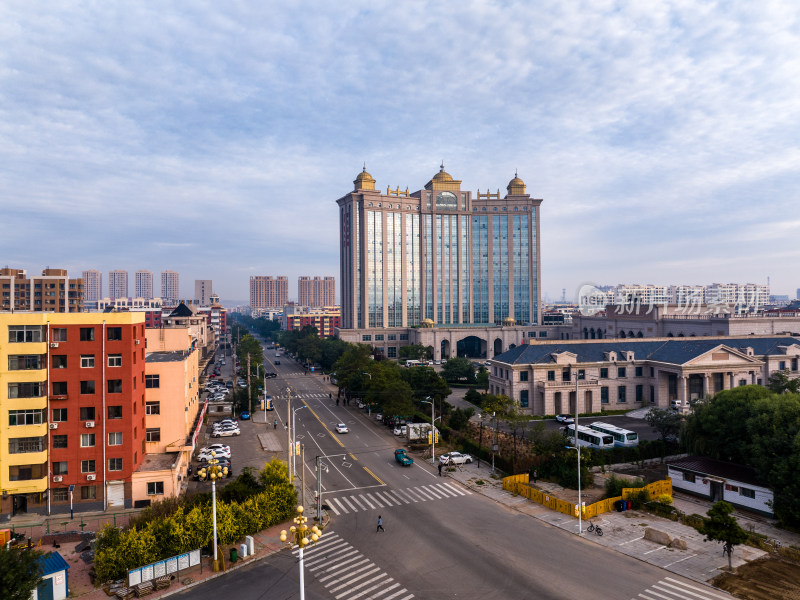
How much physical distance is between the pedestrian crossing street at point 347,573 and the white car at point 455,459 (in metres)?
20.8

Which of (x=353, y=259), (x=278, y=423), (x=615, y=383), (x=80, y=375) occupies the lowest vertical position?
(x=278, y=423)

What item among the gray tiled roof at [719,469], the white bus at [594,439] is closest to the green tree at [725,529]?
the gray tiled roof at [719,469]

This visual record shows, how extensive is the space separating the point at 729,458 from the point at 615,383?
113 ft

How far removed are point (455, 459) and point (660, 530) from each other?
22.6m

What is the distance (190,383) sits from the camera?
60344 mm

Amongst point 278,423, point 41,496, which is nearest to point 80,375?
point 41,496

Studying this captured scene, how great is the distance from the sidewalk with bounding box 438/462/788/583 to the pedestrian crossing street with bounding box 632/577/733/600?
1.13 m

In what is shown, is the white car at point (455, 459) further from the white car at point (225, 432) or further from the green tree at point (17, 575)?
the green tree at point (17, 575)

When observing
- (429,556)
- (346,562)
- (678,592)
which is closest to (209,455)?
(346,562)

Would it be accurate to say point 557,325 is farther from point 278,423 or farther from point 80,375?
point 80,375

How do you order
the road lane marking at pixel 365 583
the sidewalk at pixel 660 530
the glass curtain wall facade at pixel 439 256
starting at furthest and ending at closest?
the glass curtain wall facade at pixel 439 256 < the sidewalk at pixel 660 530 < the road lane marking at pixel 365 583

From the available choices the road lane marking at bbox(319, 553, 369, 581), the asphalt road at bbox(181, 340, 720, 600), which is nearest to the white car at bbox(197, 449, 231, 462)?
the asphalt road at bbox(181, 340, 720, 600)

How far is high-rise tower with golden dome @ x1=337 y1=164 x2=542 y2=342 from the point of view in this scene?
16350 cm

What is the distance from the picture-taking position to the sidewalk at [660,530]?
32.8 metres
